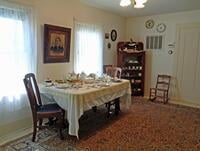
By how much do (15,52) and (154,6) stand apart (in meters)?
3.29

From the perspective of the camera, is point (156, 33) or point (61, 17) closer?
point (61, 17)

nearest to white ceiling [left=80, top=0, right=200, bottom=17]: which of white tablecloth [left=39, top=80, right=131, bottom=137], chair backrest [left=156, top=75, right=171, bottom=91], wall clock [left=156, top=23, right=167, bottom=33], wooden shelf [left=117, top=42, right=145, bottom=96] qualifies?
wall clock [left=156, top=23, right=167, bottom=33]

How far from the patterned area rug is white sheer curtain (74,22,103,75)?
43.3 inches

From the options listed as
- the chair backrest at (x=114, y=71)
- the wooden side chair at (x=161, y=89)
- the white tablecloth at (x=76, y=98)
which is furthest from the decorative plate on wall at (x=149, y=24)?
the white tablecloth at (x=76, y=98)

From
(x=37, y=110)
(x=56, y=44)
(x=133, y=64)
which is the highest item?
(x=56, y=44)

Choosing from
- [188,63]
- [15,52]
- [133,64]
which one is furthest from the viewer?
[133,64]

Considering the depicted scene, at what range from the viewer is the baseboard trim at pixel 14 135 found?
2845 millimetres

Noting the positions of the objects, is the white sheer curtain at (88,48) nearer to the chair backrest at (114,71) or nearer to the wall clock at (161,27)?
the chair backrest at (114,71)

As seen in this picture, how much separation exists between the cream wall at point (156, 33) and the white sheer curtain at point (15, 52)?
3504 mm

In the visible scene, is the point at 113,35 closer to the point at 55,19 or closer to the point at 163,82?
the point at 163,82

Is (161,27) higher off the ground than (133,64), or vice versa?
(161,27)

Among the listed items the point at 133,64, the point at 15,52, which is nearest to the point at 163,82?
the point at 133,64

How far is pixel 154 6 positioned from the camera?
4523mm

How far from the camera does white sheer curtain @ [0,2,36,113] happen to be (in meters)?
2.85
